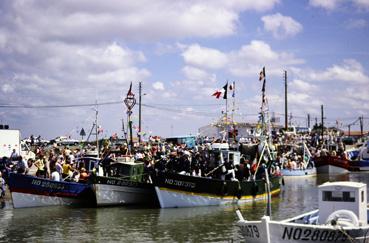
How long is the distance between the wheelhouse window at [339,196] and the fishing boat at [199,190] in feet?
→ 34.6

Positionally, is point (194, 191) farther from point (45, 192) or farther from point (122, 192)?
point (45, 192)

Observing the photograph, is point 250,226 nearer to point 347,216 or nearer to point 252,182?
point 347,216

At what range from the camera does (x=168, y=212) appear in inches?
1040

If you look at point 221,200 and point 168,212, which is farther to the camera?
point 221,200

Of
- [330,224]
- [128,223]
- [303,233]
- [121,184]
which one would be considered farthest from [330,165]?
[303,233]

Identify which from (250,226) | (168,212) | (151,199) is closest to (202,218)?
(168,212)

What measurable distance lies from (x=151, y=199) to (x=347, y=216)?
14726 mm

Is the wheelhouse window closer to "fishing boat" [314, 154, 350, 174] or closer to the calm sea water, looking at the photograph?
the calm sea water

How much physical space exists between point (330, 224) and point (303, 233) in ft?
2.96

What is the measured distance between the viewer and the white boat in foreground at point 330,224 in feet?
52.1

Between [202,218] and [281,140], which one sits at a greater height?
[281,140]

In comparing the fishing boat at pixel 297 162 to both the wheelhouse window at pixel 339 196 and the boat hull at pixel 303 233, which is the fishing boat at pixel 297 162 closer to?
the wheelhouse window at pixel 339 196

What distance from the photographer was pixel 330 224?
16.2 m

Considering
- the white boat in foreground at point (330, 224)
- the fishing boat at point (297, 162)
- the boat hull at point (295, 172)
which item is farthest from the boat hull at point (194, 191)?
the boat hull at point (295, 172)
